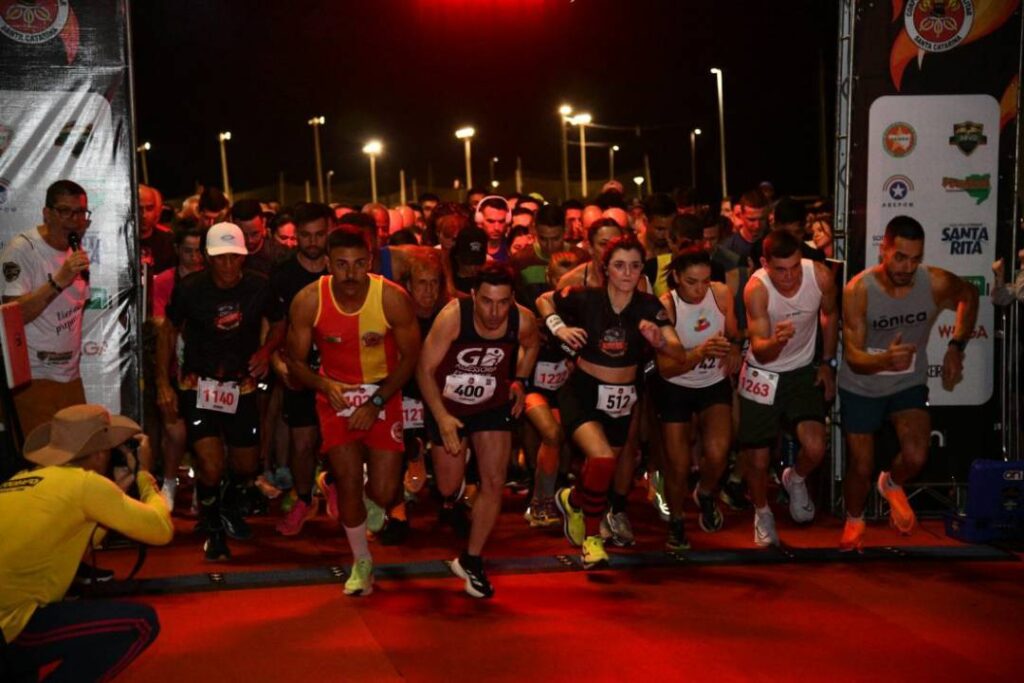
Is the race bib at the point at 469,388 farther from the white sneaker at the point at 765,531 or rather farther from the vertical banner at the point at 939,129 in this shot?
the vertical banner at the point at 939,129

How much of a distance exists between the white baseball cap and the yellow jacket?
383 cm

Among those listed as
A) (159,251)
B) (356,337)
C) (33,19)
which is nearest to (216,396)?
(356,337)

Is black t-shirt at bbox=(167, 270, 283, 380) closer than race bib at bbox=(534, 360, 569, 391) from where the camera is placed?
Yes

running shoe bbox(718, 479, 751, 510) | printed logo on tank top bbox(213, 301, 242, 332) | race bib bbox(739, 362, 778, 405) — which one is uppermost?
printed logo on tank top bbox(213, 301, 242, 332)

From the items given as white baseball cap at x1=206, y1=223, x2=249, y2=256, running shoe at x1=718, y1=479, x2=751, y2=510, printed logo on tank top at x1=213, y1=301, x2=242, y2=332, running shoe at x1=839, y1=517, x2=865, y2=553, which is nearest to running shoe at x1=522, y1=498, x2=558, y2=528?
running shoe at x1=718, y1=479, x2=751, y2=510

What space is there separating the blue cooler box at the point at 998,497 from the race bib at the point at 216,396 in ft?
17.2

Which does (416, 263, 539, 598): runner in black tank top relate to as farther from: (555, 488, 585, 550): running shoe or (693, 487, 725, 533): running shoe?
(693, 487, 725, 533): running shoe

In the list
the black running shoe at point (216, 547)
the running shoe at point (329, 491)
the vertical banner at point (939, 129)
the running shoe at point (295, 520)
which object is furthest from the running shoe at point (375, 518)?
the vertical banner at point (939, 129)

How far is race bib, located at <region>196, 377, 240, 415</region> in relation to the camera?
902 cm

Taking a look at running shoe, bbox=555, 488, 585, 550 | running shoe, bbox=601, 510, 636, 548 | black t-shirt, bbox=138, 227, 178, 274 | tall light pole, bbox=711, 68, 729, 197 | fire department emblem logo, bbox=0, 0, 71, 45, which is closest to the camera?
running shoe, bbox=555, 488, 585, 550

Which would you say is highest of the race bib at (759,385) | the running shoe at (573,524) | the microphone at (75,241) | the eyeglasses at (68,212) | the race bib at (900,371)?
the eyeglasses at (68,212)

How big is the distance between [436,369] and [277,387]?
10.5ft

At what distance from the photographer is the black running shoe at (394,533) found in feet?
31.0

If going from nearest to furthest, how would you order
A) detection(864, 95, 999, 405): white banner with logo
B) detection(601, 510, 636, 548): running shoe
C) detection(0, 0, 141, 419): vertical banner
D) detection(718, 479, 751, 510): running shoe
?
1. detection(0, 0, 141, 419): vertical banner
2. detection(601, 510, 636, 548): running shoe
3. detection(864, 95, 999, 405): white banner with logo
4. detection(718, 479, 751, 510): running shoe
